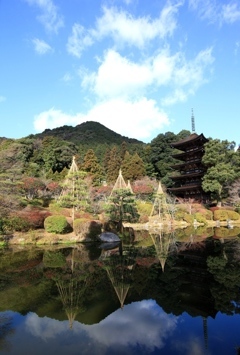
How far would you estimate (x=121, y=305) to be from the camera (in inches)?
304

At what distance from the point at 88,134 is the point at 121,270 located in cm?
7863

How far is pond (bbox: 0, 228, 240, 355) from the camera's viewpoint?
18.8ft

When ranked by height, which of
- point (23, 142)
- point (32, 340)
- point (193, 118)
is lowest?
point (32, 340)

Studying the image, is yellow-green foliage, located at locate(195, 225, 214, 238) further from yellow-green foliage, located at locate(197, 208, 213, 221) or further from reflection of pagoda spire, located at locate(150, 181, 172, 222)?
reflection of pagoda spire, located at locate(150, 181, 172, 222)

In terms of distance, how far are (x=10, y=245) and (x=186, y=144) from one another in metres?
29.8

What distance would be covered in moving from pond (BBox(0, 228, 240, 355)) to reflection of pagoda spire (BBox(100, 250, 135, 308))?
3cm

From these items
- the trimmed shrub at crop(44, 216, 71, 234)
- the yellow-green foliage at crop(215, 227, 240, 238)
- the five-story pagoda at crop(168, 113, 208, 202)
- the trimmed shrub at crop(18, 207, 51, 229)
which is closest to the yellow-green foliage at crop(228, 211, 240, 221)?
the five-story pagoda at crop(168, 113, 208, 202)

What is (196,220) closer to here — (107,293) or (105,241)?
(105,241)

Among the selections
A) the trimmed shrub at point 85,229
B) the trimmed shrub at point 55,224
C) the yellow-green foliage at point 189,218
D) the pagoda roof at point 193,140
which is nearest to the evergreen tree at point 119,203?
the trimmed shrub at point 85,229

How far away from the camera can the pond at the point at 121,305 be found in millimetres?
5730

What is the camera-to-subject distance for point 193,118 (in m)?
A: 61.4

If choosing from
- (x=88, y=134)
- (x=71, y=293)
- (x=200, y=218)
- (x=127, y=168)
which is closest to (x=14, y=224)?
(x=71, y=293)

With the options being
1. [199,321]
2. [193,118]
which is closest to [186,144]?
[193,118]

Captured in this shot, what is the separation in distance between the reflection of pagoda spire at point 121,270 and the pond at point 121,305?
3 cm
